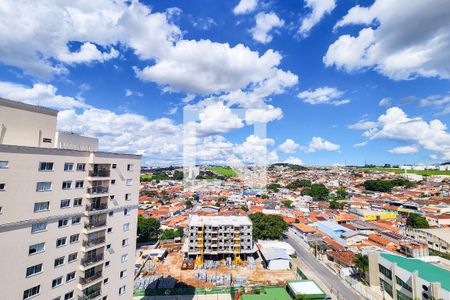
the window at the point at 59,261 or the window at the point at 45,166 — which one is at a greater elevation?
the window at the point at 45,166

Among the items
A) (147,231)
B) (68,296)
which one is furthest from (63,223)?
(147,231)

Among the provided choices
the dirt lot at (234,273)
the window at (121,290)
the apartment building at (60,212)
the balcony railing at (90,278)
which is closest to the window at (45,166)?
the apartment building at (60,212)

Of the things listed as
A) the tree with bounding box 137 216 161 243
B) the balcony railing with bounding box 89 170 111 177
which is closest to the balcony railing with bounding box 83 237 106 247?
the balcony railing with bounding box 89 170 111 177

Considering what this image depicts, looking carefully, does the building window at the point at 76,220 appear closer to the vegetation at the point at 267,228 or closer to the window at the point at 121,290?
the window at the point at 121,290

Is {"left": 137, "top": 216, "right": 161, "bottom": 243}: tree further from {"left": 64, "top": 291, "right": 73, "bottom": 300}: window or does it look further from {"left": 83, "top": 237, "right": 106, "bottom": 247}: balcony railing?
{"left": 64, "top": 291, "right": 73, "bottom": 300}: window

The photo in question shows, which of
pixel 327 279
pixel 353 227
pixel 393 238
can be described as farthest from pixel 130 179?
pixel 353 227

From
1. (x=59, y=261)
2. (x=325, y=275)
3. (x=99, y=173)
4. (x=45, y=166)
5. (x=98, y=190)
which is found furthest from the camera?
(x=325, y=275)

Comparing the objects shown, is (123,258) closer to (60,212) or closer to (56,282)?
(56,282)
